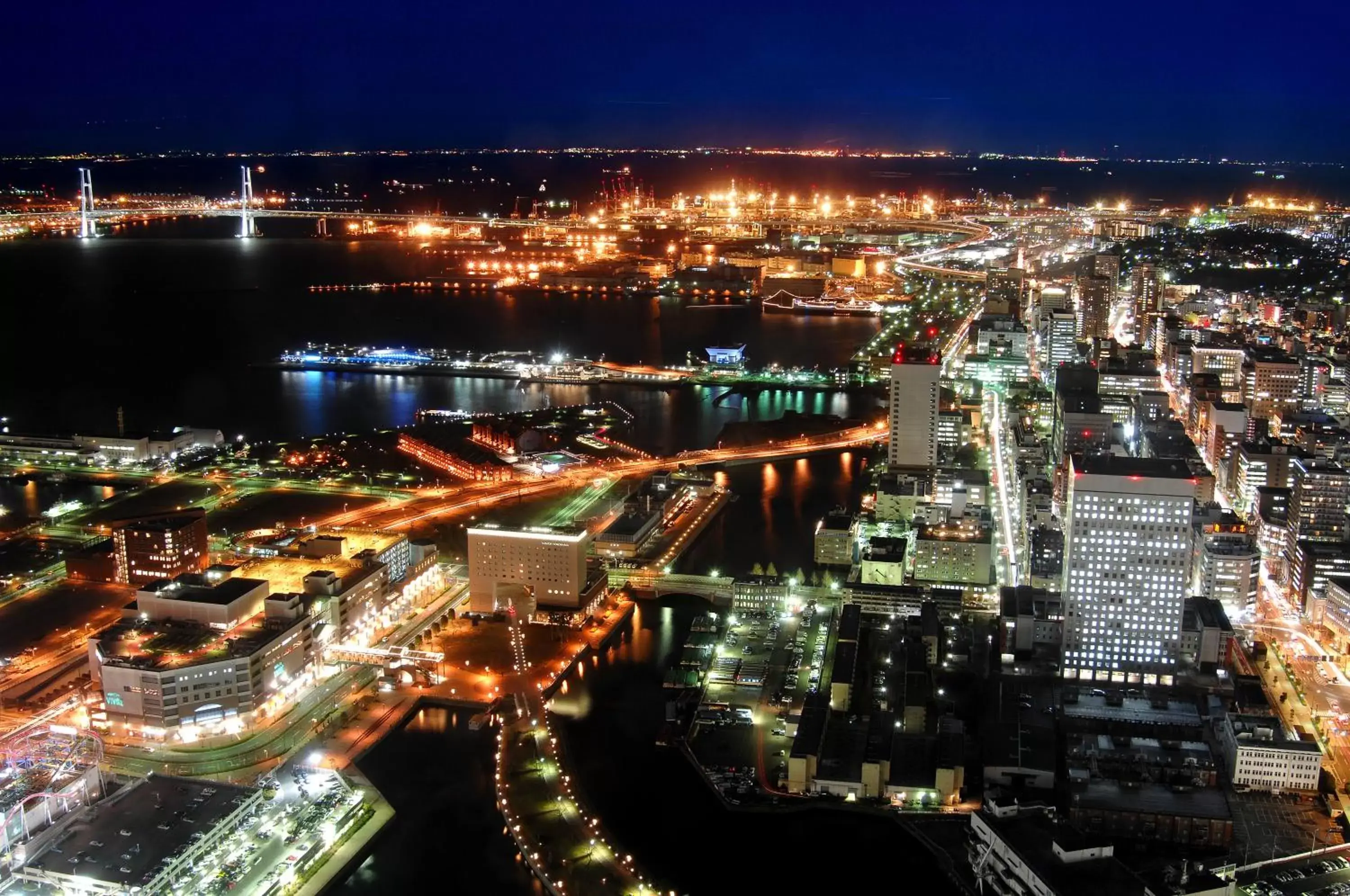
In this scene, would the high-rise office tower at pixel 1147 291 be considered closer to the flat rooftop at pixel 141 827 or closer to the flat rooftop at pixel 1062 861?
the flat rooftop at pixel 1062 861

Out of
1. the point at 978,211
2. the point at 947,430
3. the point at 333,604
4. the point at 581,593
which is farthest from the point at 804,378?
the point at 978,211

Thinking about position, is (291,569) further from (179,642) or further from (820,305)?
(820,305)

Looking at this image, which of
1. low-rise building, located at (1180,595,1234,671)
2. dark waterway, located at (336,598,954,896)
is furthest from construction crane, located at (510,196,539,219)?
dark waterway, located at (336,598,954,896)

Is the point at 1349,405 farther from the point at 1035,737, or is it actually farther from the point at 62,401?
the point at 62,401

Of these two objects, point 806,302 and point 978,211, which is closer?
point 806,302

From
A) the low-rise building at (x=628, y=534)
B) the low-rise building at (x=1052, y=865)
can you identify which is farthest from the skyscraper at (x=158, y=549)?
the low-rise building at (x=1052, y=865)
